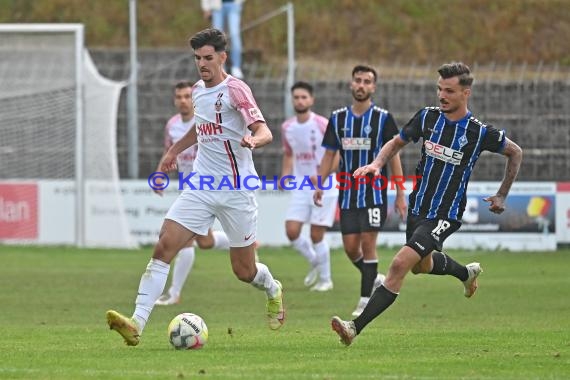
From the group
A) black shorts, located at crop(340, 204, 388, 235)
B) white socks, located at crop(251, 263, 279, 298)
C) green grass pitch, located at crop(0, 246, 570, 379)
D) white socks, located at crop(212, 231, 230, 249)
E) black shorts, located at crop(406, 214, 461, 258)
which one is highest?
black shorts, located at crop(406, 214, 461, 258)

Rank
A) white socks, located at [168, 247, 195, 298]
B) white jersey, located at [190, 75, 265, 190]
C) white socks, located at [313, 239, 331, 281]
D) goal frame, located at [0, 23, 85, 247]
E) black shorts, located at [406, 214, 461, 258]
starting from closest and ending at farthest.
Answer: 1. black shorts, located at [406, 214, 461, 258]
2. white jersey, located at [190, 75, 265, 190]
3. white socks, located at [168, 247, 195, 298]
4. white socks, located at [313, 239, 331, 281]
5. goal frame, located at [0, 23, 85, 247]

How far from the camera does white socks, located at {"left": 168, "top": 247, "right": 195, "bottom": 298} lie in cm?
1431

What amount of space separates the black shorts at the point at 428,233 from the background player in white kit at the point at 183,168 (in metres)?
5.04

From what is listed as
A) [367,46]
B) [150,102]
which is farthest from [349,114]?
[367,46]

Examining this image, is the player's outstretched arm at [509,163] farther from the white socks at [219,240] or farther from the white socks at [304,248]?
the white socks at [304,248]

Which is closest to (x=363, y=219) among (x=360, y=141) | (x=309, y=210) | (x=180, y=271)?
(x=360, y=141)

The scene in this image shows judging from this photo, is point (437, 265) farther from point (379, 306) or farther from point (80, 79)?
point (80, 79)

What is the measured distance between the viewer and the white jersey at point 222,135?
9828 mm

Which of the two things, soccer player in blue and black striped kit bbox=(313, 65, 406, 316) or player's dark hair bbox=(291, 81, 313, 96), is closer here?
soccer player in blue and black striped kit bbox=(313, 65, 406, 316)

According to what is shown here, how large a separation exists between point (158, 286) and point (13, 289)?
22.1 feet

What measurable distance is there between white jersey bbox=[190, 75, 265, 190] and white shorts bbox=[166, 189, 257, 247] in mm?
77

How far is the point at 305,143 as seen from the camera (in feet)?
55.7

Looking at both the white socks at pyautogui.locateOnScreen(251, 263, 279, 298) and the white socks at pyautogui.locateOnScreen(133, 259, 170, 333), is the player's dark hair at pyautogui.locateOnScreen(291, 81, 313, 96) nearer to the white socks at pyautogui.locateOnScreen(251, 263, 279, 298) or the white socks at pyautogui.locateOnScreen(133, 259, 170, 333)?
the white socks at pyautogui.locateOnScreen(251, 263, 279, 298)

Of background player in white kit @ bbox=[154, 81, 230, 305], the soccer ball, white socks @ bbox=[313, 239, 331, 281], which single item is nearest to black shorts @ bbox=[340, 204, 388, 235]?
background player in white kit @ bbox=[154, 81, 230, 305]
